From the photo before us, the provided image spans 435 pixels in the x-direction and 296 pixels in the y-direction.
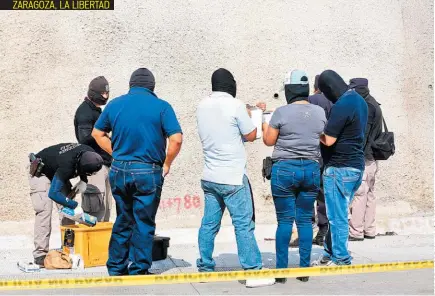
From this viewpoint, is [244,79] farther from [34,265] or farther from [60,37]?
[34,265]

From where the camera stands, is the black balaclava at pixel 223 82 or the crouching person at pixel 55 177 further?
the crouching person at pixel 55 177

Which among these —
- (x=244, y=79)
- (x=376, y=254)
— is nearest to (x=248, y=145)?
(x=244, y=79)

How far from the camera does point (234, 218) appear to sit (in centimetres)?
688

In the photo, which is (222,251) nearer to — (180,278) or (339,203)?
(339,203)

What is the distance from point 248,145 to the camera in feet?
32.5

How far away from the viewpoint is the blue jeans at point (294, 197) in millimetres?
6910

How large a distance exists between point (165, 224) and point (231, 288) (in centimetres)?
272

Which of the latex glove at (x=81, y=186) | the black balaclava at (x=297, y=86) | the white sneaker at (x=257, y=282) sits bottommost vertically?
the white sneaker at (x=257, y=282)

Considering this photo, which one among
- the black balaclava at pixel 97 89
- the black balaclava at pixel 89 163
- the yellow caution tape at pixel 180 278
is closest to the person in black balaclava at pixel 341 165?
the yellow caution tape at pixel 180 278

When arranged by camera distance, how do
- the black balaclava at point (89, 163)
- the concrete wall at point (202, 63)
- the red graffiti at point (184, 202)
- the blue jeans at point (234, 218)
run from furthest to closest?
1. the red graffiti at point (184, 202)
2. the concrete wall at point (202, 63)
3. the black balaclava at point (89, 163)
4. the blue jeans at point (234, 218)

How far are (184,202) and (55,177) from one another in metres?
2.49

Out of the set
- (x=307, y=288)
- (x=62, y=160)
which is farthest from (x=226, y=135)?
(x=62, y=160)

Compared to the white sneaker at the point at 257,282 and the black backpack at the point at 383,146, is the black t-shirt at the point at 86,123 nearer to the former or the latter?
the white sneaker at the point at 257,282

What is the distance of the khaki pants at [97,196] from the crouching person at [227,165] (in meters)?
1.49
